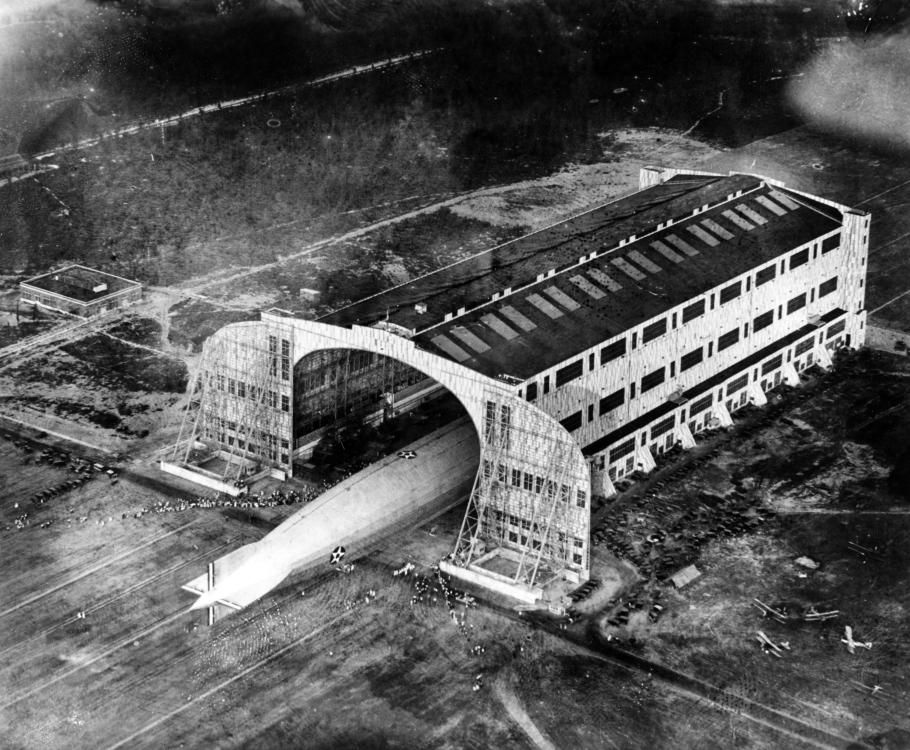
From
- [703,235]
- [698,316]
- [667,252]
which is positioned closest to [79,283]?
[667,252]

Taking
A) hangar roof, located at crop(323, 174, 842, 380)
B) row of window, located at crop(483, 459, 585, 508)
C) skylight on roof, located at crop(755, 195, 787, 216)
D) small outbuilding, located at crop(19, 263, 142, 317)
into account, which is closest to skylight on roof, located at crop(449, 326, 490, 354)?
hangar roof, located at crop(323, 174, 842, 380)

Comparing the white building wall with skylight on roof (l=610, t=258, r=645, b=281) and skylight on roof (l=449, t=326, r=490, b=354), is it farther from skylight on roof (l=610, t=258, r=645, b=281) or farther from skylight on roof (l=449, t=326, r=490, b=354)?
skylight on roof (l=449, t=326, r=490, b=354)

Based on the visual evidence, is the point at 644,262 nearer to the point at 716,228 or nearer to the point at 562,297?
the point at 562,297

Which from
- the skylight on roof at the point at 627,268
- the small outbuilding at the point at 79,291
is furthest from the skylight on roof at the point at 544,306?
the small outbuilding at the point at 79,291

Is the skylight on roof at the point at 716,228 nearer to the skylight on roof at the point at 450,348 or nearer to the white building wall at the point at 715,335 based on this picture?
the white building wall at the point at 715,335

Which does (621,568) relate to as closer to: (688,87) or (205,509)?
(205,509)
